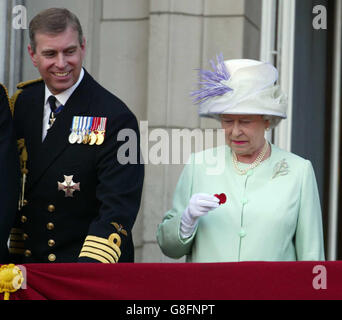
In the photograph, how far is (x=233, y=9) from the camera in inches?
271

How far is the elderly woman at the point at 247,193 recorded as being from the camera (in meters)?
4.92

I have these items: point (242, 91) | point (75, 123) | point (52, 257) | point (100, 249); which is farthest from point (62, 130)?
point (242, 91)

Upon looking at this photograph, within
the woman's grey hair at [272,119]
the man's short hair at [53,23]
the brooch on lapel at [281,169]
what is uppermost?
the man's short hair at [53,23]

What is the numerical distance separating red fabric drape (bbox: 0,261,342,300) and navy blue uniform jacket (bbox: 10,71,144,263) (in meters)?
0.43

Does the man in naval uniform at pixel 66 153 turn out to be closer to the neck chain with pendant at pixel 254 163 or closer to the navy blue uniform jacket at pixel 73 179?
the navy blue uniform jacket at pixel 73 179

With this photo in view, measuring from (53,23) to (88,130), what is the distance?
1.70ft

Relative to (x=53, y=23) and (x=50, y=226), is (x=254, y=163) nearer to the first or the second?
(x=50, y=226)

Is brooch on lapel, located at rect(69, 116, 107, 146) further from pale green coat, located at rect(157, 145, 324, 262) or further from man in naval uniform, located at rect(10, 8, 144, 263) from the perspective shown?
pale green coat, located at rect(157, 145, 324, 262)

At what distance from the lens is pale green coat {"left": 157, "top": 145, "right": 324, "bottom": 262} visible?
4.92m

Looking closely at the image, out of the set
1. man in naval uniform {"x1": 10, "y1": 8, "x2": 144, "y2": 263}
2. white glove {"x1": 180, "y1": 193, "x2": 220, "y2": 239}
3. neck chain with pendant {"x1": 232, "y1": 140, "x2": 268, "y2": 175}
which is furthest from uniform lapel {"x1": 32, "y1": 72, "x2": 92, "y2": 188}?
neck chain with pendant {"x1": 232, "y1": 140, "x2": 268, "y2": 175}

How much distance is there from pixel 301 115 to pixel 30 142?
3.29m

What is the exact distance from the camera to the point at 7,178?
15.5 feet

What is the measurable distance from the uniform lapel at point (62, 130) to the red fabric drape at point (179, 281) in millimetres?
806

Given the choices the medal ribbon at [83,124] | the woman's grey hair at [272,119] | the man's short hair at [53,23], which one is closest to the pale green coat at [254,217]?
the woman's grey hair at [272,119]
